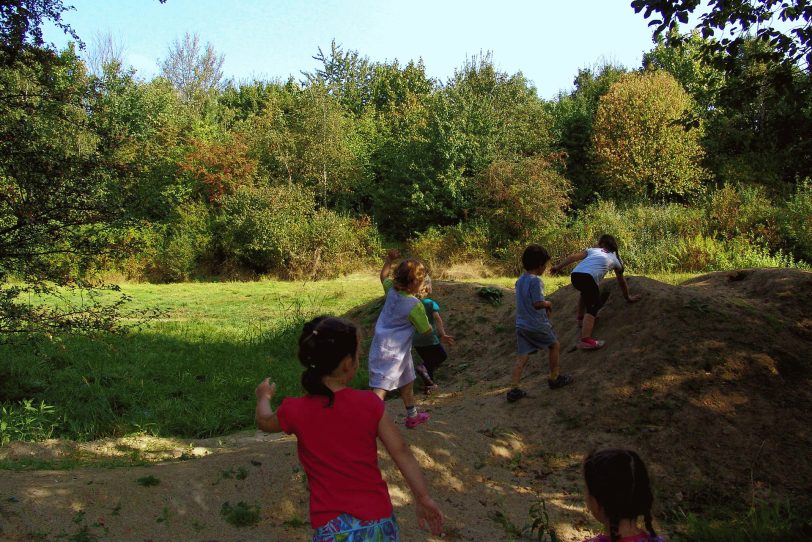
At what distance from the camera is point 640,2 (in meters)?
7.03

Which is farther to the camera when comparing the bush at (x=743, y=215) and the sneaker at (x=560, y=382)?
the bush at (x=743, y=215)

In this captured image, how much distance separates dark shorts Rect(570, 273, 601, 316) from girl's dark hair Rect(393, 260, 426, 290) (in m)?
2.55

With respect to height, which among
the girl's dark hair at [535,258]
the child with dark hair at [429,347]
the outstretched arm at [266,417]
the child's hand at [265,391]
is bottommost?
the child with dark hair at [429,347]

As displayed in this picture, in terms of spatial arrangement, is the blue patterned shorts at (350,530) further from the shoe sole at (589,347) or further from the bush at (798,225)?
the bush at (798,225)

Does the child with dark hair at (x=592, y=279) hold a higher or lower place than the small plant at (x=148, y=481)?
higher

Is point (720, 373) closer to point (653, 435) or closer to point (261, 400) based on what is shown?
point (653, 435)

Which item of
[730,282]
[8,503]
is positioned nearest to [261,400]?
[8,503]

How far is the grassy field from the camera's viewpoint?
25.6 ft

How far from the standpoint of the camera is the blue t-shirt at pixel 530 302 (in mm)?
6801

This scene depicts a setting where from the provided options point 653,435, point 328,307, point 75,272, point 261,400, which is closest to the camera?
point 261,400

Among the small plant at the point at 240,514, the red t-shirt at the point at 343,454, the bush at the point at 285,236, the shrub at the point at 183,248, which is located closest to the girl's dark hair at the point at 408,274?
the small plant at the point at 240,514

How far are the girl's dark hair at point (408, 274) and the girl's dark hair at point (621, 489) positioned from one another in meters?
3.74

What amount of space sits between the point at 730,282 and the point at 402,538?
6.89m

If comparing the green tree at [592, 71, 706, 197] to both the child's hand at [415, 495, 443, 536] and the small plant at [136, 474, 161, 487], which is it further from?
the child's hand at [415, 495, 443, 536]
